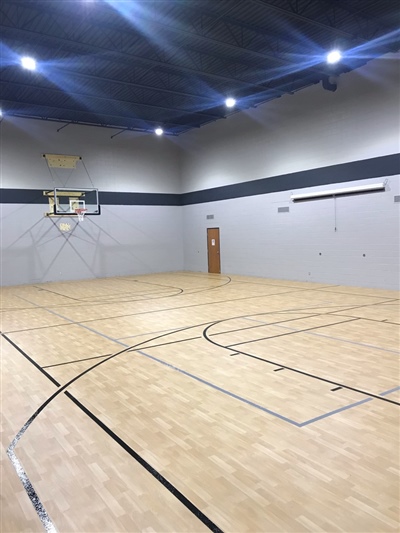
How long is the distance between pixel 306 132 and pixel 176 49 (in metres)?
5.77

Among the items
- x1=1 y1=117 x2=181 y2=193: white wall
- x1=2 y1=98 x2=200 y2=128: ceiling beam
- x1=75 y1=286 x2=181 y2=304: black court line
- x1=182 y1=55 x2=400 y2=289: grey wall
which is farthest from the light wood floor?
x1=1 y1=117 x2=181 y2=193: white wall

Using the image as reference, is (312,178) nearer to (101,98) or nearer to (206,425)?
(101,98)

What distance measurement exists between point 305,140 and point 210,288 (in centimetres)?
632

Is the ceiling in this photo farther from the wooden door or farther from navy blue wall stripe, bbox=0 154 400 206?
the wooden door

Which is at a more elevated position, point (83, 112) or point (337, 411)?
point (83, 112)

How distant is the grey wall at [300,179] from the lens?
1291 cm

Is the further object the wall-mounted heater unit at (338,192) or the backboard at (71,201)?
the backboard at (71,201)

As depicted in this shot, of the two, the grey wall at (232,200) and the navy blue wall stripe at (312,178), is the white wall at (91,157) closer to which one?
the grey wall at (232,200)

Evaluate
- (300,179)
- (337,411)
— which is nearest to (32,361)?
Answer: (337,411)

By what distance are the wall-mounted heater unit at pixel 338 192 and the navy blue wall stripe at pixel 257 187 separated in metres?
0.32

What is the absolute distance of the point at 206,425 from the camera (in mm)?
4109

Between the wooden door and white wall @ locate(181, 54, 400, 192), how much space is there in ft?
7.28

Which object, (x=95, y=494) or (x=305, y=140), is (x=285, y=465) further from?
(x=305, y=140)

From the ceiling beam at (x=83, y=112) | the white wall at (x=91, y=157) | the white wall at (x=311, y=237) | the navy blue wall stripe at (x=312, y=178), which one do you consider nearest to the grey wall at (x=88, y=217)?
the white wall at (x=91, y=157)
